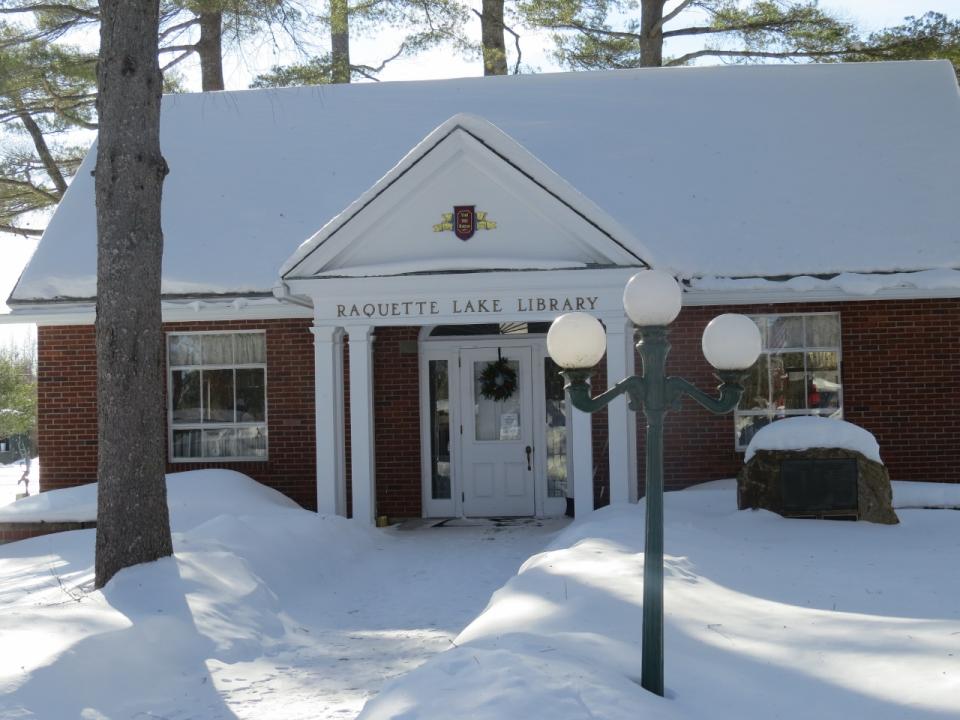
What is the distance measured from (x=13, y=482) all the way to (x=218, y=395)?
16200mm

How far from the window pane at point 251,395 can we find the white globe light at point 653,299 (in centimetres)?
959

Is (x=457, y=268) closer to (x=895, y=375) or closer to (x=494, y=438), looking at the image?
(x=494, y=438)

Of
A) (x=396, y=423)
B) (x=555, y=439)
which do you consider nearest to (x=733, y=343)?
(x=555, y=439)

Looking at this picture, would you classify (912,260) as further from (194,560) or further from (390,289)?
(194,560)

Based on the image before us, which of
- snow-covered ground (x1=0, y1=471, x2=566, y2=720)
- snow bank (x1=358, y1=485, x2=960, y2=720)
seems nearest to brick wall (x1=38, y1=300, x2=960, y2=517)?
snow-covered ground (x1=0, y1=471, x2=566, y2=720)

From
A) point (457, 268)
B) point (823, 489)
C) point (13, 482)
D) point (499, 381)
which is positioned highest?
point (457, 268)

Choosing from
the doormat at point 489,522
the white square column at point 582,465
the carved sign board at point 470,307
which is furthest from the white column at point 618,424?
the doormat at point 489,522

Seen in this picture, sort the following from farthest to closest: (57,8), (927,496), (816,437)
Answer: (57,8) → (927,496) → (816,437)

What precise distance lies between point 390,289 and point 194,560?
4160 millimetres

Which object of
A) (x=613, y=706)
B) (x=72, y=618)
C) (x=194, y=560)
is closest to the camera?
(x=613, y=706)

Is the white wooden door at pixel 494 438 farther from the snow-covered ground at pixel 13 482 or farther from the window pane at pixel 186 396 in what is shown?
the snow-covered ground at pixel 13 482

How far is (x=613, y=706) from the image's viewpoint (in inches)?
191

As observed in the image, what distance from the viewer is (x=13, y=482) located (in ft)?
91.8

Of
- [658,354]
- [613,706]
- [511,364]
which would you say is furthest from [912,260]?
[613,706]
